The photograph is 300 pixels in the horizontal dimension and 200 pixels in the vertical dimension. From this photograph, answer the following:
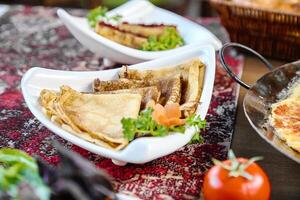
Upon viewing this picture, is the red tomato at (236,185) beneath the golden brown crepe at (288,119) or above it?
above

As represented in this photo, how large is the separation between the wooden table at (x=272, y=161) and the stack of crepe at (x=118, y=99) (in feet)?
0.57

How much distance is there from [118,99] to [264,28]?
81 cm

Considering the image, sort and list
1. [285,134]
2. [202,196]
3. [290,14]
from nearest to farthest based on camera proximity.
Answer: [202,196] < [285,134] < [290,14]

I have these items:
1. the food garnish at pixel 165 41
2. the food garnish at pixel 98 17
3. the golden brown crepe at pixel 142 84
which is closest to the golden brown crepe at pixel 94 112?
the golden brown crepe at pixel 142 84

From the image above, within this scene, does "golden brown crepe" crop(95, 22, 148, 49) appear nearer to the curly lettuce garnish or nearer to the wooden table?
the wooden table

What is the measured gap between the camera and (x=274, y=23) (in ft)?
6.25

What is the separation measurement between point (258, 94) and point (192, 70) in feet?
0.66

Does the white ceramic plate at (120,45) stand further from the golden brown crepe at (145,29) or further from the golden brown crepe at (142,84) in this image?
the golden brown crepe at (142,84)

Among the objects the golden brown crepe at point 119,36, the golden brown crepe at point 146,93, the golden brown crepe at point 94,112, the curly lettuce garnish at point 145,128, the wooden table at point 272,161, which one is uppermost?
the curly lettuce garnish at point 145,128

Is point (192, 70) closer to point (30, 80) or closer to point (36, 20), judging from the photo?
point (30, 80)

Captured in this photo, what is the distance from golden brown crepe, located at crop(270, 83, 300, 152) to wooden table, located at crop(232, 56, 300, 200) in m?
0.06

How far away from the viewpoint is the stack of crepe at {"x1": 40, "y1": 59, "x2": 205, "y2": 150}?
1269mm

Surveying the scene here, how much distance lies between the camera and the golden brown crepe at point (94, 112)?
49.1 inches

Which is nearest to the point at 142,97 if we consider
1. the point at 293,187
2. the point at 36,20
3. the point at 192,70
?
the point at 192,70
